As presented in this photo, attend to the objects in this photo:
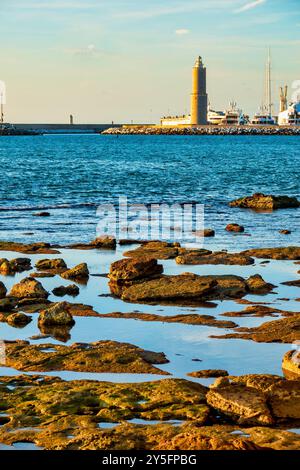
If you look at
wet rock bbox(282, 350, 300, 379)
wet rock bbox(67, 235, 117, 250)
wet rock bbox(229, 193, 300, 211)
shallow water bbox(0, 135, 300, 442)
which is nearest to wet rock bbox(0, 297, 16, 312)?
shallow water bbox(0, 135, 300, 442)

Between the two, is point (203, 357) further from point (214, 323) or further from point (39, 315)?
point (39, 315)

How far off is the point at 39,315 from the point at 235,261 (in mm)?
8520

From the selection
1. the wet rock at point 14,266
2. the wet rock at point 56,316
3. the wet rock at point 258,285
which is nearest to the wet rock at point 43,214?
the wet rock at point 14,266

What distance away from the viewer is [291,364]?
14.4 metres

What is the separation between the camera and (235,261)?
25219 mm

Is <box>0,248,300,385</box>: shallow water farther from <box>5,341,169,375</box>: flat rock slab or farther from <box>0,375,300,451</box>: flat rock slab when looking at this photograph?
<box>0,375,300,451</box>: flat rock slab

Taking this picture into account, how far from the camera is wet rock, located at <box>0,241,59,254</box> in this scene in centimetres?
2778

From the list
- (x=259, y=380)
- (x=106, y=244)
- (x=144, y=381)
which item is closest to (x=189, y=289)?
(x=144, y=381)

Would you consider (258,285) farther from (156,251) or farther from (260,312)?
(156,251)

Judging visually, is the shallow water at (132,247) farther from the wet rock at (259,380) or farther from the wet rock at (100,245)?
the wet rock at (100,245)

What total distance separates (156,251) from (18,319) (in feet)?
32.0

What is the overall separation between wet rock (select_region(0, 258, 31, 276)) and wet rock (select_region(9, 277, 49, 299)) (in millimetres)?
3251

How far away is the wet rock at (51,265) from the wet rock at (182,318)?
5831 millimetres
